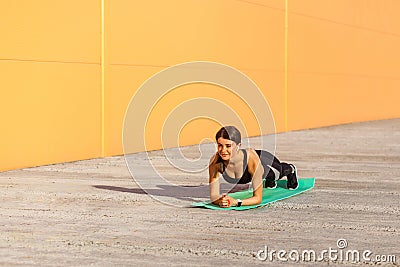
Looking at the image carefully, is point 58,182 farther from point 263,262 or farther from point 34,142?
point 263,262

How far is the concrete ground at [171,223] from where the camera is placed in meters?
6.59

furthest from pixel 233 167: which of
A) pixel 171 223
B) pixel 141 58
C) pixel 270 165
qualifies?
pixel 141 58

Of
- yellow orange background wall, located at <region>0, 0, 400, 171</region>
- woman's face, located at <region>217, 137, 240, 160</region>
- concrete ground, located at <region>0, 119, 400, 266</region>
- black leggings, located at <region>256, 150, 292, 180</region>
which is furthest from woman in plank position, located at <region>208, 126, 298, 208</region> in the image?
yellow orange background wall, located at <region>0, 0, 400, 171</region>

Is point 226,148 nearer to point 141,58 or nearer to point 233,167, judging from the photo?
point 233,167

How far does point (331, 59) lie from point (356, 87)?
1.88m

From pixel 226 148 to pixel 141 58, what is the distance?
702 centimetres

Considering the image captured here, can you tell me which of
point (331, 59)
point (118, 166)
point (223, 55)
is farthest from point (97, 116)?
point (331, 59)

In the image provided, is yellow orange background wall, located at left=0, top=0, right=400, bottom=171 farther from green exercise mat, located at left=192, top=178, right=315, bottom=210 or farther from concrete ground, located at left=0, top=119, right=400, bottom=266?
green exercise mat, located at left=192, top=178, right=315, bottom=210

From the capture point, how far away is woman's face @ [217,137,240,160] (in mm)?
8539

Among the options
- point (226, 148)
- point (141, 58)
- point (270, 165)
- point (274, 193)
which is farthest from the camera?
point (141, 58)

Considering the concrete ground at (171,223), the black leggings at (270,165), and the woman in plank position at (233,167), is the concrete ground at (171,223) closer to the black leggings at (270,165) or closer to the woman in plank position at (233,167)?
the woman in plank position at (233,167)

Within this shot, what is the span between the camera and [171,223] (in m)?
8.05

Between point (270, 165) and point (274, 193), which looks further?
point (274, 193)

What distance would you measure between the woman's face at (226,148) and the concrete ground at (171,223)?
52 centimetres
